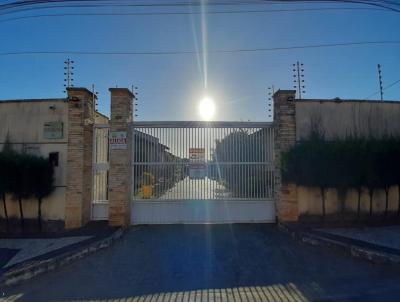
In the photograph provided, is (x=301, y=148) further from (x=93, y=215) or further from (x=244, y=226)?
(x=93, y=215)

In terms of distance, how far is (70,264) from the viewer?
17.2ft

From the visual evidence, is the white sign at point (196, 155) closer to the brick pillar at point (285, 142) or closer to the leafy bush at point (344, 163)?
the brick pillar at point (285, 142)

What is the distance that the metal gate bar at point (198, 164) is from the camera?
791 cm

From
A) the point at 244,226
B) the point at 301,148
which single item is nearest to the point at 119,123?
the point at 244,226

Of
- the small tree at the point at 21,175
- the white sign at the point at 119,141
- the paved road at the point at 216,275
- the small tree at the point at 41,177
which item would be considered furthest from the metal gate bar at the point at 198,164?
the small tree at the point at 21,175

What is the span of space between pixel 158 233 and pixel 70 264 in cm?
234

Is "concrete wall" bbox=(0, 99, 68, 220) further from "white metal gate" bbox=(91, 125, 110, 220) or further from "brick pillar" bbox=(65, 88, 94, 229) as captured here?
"white metal gate" bbox=(91, 125, 110, 220)

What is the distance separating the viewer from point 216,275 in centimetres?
468

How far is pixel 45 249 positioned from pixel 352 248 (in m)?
6.27

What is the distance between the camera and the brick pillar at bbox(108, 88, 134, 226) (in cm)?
747

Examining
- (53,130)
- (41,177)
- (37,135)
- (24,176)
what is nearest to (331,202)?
(41,177)

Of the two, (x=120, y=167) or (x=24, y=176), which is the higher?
(x=120, y=167)

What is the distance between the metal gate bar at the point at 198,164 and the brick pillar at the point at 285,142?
1.08 ft

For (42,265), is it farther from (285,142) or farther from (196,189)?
(285,142)
